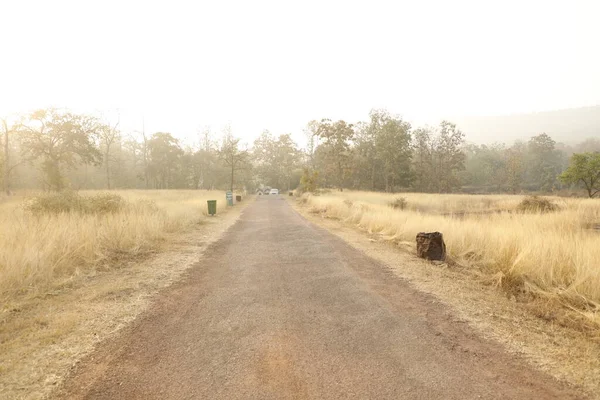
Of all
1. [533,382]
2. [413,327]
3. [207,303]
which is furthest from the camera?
[207,303]

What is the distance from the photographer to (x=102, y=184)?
61.8m

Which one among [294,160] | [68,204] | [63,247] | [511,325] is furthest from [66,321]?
[294,160]

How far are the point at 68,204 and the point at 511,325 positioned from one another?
12638 millimetres

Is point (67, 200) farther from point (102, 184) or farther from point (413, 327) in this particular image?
point (102, 184)

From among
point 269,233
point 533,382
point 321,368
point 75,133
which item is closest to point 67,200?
point 269,233

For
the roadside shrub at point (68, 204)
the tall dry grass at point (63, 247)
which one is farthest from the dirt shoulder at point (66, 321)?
the roadside shrub at point (68, 204)

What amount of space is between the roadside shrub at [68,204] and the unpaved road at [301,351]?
302 inches

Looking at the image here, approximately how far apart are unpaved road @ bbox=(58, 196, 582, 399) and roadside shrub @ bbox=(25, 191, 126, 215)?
302 inches

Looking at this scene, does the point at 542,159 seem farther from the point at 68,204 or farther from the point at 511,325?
the point at 68,204

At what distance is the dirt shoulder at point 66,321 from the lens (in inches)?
121

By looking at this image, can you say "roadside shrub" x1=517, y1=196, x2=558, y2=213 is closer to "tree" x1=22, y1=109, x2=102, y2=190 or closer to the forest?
the forest

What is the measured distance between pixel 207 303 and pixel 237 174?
2783 inches

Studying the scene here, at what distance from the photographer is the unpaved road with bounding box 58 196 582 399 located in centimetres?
284

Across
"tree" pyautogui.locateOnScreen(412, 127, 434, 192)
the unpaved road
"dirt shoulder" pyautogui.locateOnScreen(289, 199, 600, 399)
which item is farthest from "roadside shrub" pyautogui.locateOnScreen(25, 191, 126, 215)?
"tree" pyautogui.locateOnScreen(412, 127, 434, 192)
